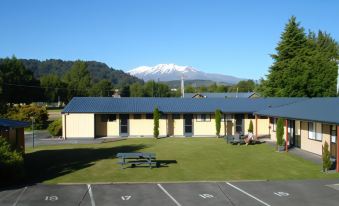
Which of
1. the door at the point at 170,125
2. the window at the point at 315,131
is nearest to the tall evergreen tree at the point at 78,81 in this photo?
the door at the point at 170,125

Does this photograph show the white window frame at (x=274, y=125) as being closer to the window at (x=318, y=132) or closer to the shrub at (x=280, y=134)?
the shrub at (x=280, y=134)

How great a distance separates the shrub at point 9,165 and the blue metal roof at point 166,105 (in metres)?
20.7

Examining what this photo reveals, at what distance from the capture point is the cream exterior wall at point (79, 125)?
40188 millimetres

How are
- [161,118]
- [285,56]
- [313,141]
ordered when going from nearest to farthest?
[313,141]
[161,118]
[285,56]

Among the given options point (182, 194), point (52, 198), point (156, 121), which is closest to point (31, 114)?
point (156, 121)

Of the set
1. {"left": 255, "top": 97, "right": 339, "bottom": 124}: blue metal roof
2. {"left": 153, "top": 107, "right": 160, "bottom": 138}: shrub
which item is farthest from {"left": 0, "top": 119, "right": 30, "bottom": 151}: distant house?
{"left": 255, "top": 97, "right": 339, "bottom": 124}: blue metal roof

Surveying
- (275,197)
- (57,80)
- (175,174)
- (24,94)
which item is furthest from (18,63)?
(275,197)

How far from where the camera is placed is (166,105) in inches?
1672

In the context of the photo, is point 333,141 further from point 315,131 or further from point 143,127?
point 143,127

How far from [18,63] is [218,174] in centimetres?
8174

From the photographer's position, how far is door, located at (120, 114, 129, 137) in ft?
135

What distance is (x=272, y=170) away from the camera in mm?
22016

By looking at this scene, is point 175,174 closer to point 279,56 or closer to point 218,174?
point 218,174

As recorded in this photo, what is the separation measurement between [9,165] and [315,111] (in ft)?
59.6
